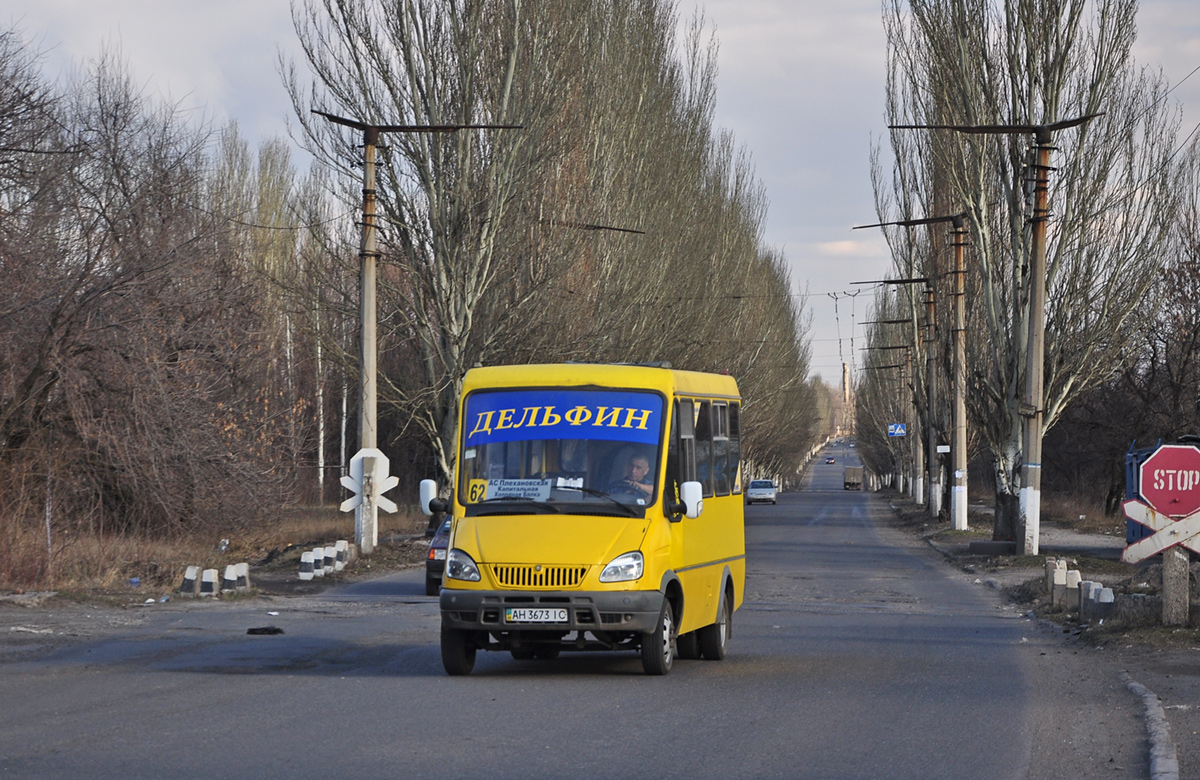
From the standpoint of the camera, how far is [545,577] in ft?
36.5

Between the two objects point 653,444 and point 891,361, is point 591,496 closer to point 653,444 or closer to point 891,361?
point 653,444

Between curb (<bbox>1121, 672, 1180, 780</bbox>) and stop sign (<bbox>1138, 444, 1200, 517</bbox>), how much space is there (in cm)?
278

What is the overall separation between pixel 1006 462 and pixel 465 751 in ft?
85.6

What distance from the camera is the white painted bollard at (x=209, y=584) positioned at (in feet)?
61.9

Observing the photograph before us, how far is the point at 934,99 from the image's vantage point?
107 feet

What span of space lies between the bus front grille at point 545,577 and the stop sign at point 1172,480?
19.3 feet

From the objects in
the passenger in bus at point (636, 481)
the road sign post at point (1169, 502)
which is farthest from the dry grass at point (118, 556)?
the road sign post at point (1169, 502)

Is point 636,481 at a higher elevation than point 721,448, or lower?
lower

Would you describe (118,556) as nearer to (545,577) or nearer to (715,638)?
(715,638)

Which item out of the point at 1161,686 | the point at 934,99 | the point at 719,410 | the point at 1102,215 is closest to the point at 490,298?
the point at 934,99

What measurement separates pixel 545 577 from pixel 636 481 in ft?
3.87

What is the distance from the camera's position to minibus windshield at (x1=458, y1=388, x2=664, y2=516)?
11688 millimetres

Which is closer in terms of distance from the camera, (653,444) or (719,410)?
(653,444)

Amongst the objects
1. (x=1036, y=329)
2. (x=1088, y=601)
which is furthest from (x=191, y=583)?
(x=1036, y=329)
